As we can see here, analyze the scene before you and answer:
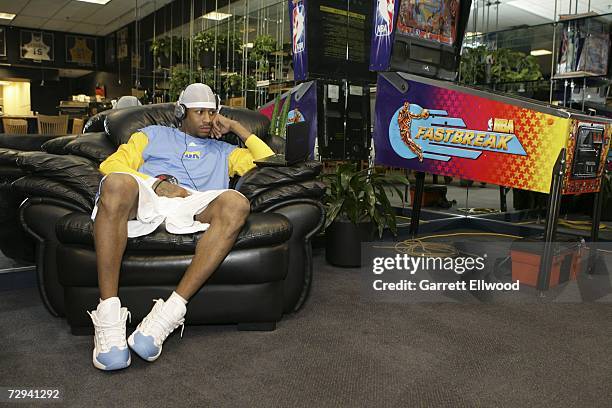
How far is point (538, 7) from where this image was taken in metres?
5.79

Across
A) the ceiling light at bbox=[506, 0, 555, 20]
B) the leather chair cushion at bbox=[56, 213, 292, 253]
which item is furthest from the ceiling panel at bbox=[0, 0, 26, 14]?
the leather chair cushion at bbox=[56, 213, 292, 253]

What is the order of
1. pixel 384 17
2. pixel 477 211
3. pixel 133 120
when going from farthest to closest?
pixel 477 211, pixel 384 17, pixel 133 120

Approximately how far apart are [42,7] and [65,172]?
9601 mm

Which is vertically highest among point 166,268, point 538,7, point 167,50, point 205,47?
point 538,7

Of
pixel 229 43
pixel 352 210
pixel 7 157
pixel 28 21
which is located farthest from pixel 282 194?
pixel 28 21

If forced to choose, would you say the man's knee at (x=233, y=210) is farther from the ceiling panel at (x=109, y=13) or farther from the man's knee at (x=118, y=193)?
the ceiling panel at (x=109, y=13)

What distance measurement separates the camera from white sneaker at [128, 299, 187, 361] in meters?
1.85

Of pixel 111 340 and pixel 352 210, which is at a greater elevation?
pixel 352 210

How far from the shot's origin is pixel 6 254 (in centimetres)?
287

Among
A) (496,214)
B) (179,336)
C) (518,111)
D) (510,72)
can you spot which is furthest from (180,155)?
(510,72)

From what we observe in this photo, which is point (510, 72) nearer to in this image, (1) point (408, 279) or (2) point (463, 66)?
(2) point (463, 66)

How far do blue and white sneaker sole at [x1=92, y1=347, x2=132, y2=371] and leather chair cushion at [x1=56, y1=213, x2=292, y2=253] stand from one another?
42 cm

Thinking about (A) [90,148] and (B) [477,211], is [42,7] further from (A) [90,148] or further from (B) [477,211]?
(A) [90,148]

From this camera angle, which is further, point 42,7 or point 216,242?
point 42,7
